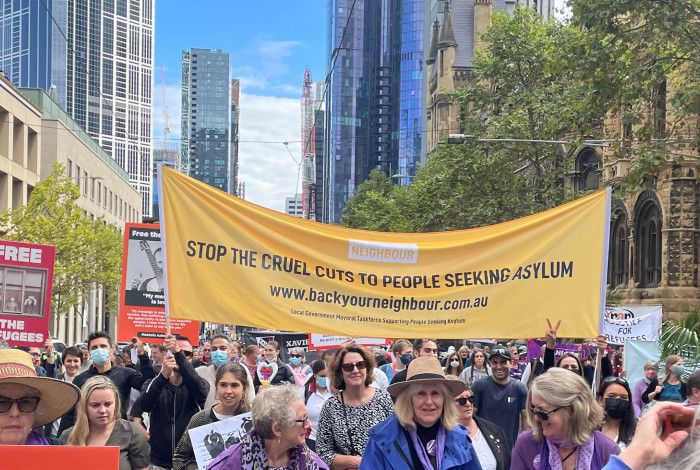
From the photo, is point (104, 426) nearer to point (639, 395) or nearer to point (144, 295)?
point (639, 395)

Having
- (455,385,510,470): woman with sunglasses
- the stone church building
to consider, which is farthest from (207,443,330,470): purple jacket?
the stone church building

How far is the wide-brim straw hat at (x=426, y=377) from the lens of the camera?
539 cm

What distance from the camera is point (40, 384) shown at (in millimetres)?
4691

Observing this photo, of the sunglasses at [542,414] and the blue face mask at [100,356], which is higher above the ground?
the sunglasses at [542,414]

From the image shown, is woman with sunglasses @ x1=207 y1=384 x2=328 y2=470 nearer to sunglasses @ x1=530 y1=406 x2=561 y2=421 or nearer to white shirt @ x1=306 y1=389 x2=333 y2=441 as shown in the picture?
sunglasses @ x1=530 y1=406 x2=561 y2=421

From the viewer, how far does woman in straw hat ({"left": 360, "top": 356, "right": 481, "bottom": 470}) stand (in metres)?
5.19

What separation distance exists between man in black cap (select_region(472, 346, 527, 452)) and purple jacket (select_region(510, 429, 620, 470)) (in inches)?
151

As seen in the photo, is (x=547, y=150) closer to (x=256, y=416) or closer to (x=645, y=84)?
(x=645, y=84)

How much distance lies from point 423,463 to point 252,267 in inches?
119

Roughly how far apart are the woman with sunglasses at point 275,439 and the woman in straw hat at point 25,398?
2.90 feet

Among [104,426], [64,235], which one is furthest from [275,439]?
[64,235]

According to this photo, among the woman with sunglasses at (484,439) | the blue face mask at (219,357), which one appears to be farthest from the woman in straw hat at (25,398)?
the blue face mask at (219,357)

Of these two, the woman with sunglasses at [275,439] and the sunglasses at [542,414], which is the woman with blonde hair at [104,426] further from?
the sunglasses at [542,414]

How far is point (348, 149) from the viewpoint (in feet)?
650
